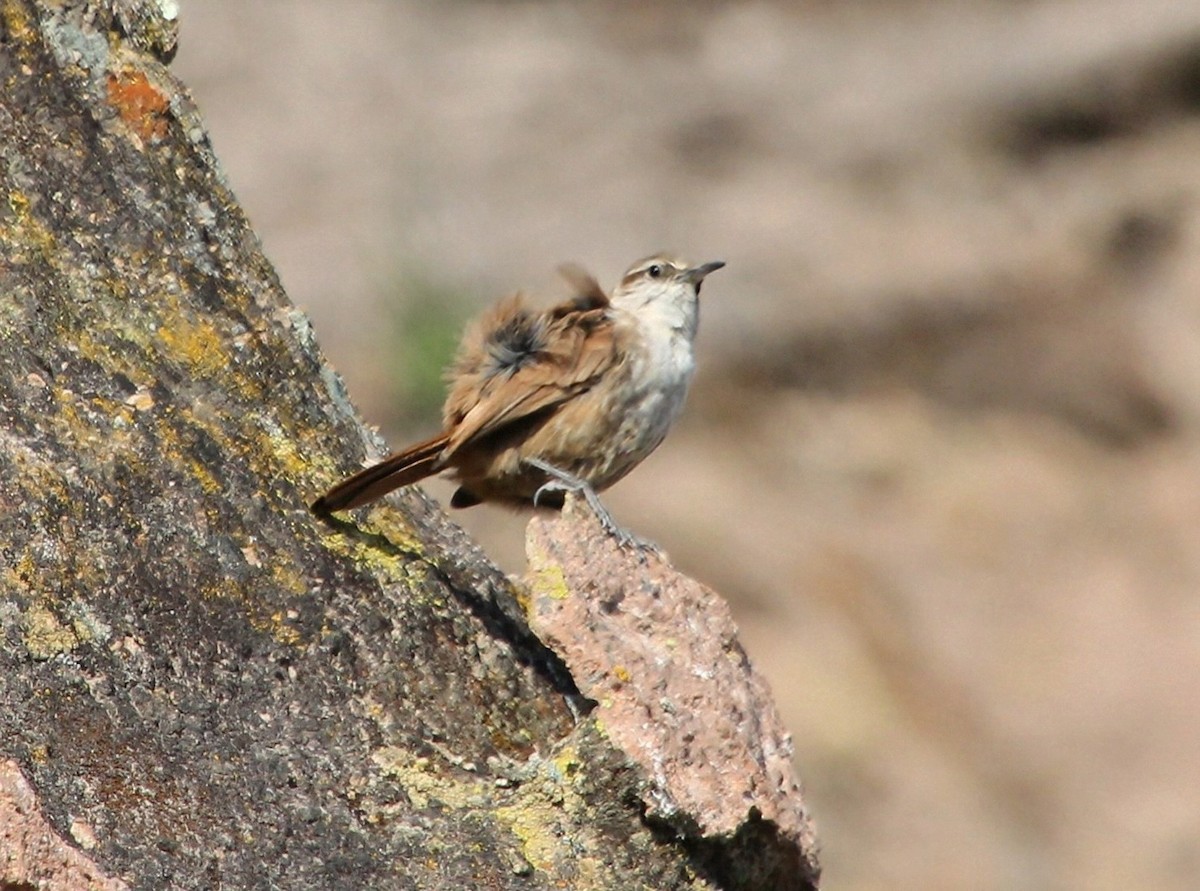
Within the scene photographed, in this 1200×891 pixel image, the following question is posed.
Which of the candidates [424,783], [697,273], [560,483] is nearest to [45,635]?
[424,783]

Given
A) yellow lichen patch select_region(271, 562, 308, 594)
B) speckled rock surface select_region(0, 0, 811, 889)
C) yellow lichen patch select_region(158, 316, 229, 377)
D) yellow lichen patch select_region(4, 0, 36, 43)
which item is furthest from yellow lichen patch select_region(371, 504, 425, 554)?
Result: yellow lichen patch select_region(4, 0, 36, 43)

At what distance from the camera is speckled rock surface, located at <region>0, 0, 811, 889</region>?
3.40 metres

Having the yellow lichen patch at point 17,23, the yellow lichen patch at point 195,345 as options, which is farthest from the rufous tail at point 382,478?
the yellow lichen patch at point 17,23

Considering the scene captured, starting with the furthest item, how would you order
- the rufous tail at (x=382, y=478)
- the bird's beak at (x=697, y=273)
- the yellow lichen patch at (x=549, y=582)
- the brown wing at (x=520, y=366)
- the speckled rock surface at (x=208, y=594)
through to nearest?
the bird's beak at (x=697, y=273) < the brown wing at (x=520, y=366) < the rufous tail at (x=382, y=478) < the yellow lichen patch at (x=549, y=582) < the speckled rock surface at (x=208, y=594)

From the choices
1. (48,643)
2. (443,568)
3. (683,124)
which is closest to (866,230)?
(683,124)

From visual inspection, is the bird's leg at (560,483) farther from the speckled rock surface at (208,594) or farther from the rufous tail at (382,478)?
the speckled rock surface at (208,594)

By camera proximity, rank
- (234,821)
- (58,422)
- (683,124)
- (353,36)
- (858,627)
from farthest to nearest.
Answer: (353,36) → (683,124) → (858,627) → (58,422) → (234,821)

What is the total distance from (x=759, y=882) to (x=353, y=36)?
9.21 m

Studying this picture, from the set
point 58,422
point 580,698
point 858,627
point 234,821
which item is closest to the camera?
point 234,821

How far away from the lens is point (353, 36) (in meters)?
12.3

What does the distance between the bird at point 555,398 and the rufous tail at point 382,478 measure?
491 millimetres

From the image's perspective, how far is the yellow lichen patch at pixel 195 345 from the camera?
4211 millimetres

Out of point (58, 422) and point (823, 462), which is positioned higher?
point (823, 462)

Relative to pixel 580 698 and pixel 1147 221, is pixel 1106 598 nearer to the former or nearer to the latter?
pixel 1147 221
